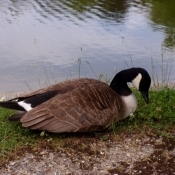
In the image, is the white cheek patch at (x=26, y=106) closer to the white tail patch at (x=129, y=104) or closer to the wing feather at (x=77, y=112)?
the wing feather at (x=77, y=112)

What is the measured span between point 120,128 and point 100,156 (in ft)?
2.49

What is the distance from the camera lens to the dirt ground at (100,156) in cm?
385

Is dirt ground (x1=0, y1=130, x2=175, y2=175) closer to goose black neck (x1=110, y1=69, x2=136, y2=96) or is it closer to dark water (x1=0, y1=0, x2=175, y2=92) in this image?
goose black neck (x1=110, y1=69, x2=136, y2=96)

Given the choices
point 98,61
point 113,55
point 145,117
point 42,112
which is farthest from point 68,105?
point 113,55

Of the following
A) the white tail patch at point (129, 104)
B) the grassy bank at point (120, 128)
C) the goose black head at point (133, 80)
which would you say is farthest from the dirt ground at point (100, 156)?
the goose black head at point (133, 80)

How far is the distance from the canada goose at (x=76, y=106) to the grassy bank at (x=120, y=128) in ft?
0.54

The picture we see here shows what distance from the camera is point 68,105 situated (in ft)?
14.2

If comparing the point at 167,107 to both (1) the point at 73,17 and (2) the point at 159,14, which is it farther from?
(2) the point at 159,14

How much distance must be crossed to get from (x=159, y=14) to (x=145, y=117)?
1186 centimetres

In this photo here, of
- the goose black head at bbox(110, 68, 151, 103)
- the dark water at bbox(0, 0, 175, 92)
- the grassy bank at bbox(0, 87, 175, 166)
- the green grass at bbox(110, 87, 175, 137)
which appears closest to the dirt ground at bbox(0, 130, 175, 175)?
the grassy bank at bbox(0, 87, 175, 166)

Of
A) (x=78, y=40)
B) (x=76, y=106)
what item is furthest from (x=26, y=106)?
(x=78, y=40)

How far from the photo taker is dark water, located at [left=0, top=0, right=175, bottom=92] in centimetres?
888

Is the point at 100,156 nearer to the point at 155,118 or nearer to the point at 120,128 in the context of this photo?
the point at 120,128

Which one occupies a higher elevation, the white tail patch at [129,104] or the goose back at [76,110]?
the goose back at [76,110]
